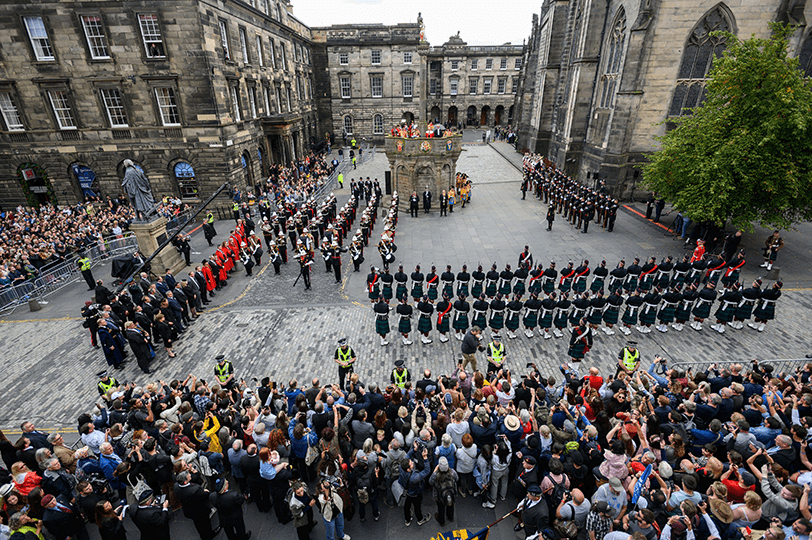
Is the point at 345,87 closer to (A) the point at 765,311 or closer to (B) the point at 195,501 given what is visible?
(A) the point at 765,311

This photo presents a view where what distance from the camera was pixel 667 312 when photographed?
40.5 feet

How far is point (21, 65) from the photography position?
23406 mm

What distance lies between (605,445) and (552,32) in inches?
1577

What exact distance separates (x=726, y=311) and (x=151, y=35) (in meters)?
30.7

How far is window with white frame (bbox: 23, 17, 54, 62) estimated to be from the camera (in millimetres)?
22797

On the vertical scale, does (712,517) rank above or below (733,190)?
below

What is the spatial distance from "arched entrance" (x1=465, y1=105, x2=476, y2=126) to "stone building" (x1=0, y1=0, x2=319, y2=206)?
45912mm

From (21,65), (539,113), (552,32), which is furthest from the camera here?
→ (539,113)

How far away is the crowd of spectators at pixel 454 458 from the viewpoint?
5.41 m

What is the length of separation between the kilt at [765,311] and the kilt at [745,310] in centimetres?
17

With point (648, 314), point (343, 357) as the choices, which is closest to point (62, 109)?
point (343, 357)

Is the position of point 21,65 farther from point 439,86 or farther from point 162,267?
point 439,86

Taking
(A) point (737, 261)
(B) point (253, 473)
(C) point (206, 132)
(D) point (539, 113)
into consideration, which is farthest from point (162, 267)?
(D) point (539, 113)

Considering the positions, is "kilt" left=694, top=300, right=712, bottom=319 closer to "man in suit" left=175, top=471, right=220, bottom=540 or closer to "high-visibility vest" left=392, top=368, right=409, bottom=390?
"high-visibility vest" left=392, top=368, right=409, bottom=390
